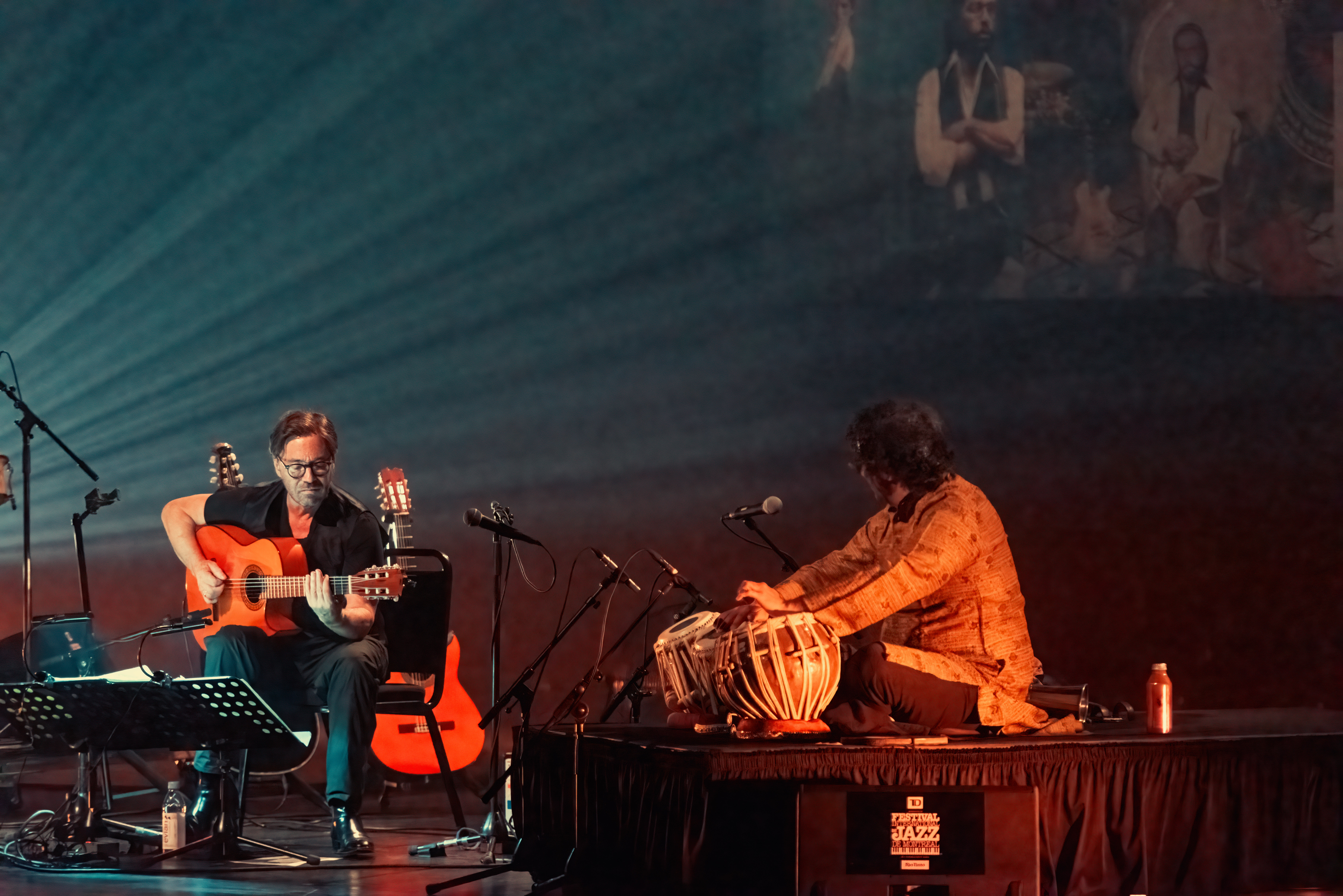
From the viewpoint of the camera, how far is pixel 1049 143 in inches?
221

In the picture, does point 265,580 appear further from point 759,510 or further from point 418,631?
point 759,510

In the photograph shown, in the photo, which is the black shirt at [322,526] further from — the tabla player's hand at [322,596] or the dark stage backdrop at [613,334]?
the dark stage backdrop at [613,334]

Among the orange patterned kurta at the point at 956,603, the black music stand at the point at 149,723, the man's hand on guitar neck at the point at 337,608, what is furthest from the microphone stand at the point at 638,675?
the black music stand at the point at 149,723

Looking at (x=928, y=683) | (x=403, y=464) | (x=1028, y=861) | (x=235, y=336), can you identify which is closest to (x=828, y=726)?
(x=928, y=683)

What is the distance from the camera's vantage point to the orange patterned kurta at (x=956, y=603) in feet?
9.77

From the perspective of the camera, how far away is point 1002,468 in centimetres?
569

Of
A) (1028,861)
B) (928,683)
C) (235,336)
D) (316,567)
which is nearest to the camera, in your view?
(1028,861)

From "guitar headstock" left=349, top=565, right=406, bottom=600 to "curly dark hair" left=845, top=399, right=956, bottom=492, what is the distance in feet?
4.96

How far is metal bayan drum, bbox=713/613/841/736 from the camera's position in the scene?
294 centimetres

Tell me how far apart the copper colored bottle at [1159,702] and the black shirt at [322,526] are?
2197mm

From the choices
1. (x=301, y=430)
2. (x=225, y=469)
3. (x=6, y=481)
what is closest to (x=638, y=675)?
(x=301, y=430)

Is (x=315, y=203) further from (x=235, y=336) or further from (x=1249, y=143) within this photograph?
(x=1249, y=143)

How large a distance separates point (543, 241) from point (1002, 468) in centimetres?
212

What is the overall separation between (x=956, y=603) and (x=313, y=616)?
1.97 metres
